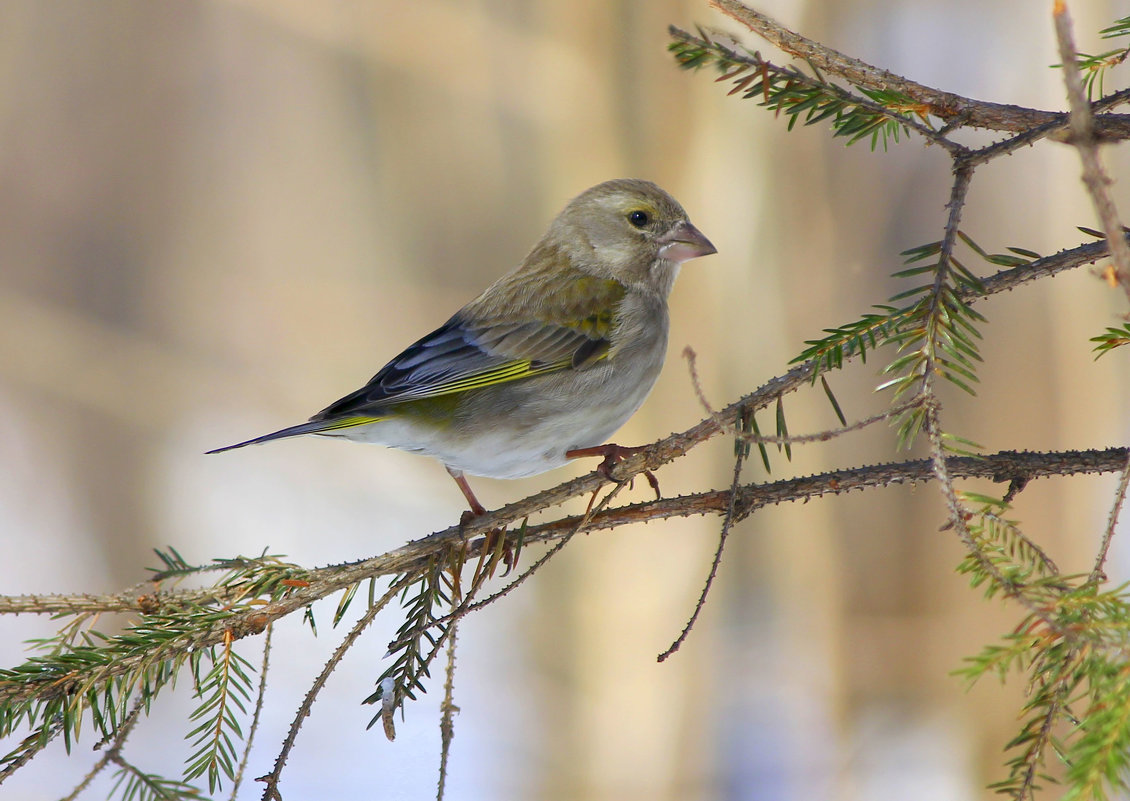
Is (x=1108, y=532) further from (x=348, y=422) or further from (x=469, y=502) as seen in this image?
(x=348, y=422)

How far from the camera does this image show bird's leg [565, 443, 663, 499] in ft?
7.52

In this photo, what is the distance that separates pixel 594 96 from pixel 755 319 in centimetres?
191

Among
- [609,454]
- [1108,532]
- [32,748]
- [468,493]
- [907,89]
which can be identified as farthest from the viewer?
[468,493]

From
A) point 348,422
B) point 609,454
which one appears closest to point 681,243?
point 609,454

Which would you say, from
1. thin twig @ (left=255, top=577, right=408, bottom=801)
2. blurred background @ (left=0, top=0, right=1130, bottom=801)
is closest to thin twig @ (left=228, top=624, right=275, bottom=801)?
thin twig @ (left=255, top=577, right=408, bottom=801)

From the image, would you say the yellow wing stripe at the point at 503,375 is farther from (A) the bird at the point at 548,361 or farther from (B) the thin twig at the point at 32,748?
(B) the thin twig at the point at 32,748

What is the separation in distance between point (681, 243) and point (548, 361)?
0.76 meters

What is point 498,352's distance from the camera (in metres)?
3.30

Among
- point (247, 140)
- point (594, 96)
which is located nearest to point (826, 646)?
point (594, 96)

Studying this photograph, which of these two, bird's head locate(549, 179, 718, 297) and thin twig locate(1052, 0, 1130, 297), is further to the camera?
bird's head locate(549, 179, 718, 297)

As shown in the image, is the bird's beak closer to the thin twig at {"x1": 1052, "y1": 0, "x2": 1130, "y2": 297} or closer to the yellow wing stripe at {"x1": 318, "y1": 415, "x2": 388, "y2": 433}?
the yellow wing stripe at {"x1": 318, "y1": 415, "x2": 388, "y2": 433}

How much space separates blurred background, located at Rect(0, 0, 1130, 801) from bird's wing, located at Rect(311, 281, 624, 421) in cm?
230

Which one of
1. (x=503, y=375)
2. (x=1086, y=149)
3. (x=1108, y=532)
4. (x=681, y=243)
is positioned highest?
(x=681, y=243)

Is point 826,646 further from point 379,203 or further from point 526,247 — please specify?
point 379,203
